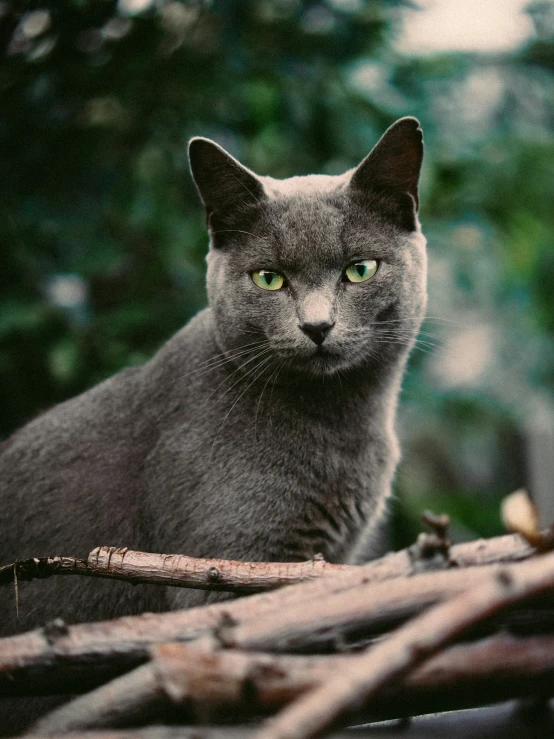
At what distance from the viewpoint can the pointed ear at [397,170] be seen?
1.64 m

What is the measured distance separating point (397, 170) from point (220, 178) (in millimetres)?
394

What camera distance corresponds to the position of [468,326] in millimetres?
5059

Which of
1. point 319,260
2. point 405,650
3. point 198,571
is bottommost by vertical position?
point 198,571

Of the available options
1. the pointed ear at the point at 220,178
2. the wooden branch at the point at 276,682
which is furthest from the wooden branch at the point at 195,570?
the pointed ear at the point at 220,178

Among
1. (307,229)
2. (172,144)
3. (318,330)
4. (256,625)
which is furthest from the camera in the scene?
(172,144)

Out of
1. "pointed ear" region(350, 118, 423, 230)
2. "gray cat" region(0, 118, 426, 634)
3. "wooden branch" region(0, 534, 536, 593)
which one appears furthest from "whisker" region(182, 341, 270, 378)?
"wooden branch" region(0, 534, 536, 593)

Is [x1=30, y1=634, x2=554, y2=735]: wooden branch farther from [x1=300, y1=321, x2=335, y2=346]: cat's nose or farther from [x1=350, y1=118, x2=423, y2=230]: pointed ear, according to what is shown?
[x1=350, y1=118, x2=423, y2=230]: pointed ear

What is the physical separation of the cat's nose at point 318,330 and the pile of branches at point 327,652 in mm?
583

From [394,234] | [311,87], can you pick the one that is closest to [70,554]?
[394,234]

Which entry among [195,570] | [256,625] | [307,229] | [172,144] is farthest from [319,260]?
[172,144]

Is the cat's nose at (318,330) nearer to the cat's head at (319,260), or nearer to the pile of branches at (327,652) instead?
the cat's head at (319,260)

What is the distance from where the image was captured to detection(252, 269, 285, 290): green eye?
5.46 feet

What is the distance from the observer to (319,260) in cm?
161

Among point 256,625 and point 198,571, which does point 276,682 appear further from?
point 198,571
